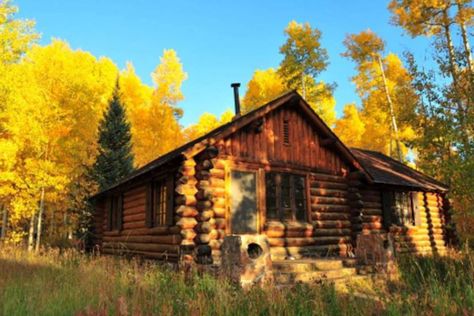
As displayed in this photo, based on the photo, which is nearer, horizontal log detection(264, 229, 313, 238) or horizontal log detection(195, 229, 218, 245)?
horizontal log detection(195, 229, 218, 245)

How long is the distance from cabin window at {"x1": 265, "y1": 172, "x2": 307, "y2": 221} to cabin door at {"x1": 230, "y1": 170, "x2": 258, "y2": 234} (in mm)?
634

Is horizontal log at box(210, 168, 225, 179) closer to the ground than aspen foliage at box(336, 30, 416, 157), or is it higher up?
closer to the ground

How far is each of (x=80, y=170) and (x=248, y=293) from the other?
738 inches

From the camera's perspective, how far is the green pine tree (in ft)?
73.8

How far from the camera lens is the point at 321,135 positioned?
14445 mm

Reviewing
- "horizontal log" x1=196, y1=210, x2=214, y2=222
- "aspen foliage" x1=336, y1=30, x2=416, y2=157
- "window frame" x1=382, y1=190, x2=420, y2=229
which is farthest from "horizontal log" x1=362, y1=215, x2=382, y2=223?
"aspen foliage" x1=336, y1=30, x2=416, y2=157

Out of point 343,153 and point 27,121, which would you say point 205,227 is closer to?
point 343,153

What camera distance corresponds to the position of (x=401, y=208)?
696 inches

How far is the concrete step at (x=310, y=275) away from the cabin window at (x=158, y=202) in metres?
4.63

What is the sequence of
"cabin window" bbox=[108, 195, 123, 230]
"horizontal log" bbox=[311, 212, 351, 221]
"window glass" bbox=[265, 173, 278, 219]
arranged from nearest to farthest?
"window glass" bbox=[265, 173, 278, 219], "horizontal log" bbox=[311, 212, 351, 221], "cabin window" bbox=[108, 195, 123, 230]

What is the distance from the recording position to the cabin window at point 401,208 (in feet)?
55.0

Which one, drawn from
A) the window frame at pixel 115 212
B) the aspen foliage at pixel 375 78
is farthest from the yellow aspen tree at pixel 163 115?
the aspen foliage at pixel 375 78

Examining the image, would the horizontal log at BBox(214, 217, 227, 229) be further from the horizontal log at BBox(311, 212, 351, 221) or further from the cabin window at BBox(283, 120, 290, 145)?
the cabin window at BBox(283, 120, 290, 145)

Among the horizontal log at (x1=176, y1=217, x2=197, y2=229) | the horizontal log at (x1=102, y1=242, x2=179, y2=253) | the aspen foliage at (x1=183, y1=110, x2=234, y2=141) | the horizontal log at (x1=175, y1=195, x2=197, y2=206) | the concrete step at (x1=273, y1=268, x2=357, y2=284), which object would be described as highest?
the aspen foliage at (x1=183, y1=110, x2=234, y2=141)
